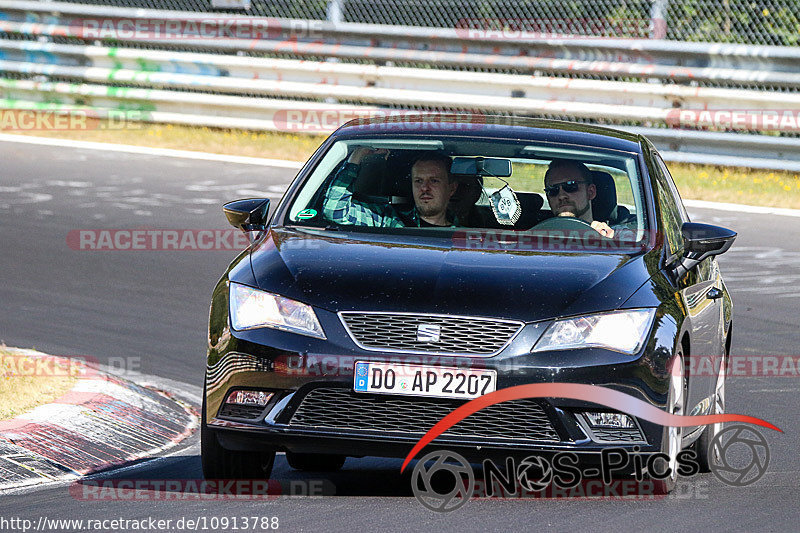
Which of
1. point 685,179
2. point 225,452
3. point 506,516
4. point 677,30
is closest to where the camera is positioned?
point 506,516

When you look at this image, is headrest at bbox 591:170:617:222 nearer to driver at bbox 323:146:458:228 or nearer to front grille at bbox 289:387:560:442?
driver at bbox 323:146:458:228

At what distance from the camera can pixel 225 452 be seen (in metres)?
5.95

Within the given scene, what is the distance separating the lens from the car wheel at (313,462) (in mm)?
6534

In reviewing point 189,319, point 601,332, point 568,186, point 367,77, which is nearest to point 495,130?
point 568,186

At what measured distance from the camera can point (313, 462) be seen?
6547 mm

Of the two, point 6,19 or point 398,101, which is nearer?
point 398,101

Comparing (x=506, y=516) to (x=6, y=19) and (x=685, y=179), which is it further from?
(x=6, y=19)

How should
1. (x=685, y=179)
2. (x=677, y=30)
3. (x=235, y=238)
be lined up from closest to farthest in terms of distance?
1. (x=235, y=238)
2. (x=685, y=179)
3. (x=677, y=30)

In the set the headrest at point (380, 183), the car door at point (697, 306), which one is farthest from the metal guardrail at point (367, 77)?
the headrest at point (380, 183)

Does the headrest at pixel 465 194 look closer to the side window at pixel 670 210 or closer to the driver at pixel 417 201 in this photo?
the driver at pixel 417 201

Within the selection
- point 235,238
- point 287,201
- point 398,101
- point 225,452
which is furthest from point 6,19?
point 225,452

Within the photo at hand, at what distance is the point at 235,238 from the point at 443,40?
5.60 metres

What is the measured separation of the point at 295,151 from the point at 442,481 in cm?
1162

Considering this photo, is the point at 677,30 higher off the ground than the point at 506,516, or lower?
higher
